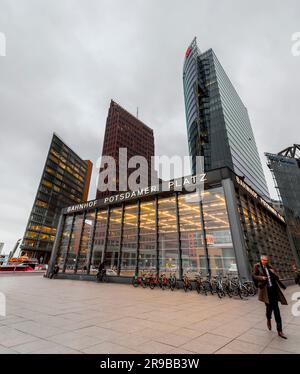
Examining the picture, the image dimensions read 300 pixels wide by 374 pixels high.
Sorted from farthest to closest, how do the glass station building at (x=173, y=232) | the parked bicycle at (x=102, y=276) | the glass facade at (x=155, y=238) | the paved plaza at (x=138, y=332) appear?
the parked bicycle at (x=102, y=276) → the glass facade at (x=155, y=238) → the glass station building at (x=173, y=232) → the paved plaza at (x=138, y=332)

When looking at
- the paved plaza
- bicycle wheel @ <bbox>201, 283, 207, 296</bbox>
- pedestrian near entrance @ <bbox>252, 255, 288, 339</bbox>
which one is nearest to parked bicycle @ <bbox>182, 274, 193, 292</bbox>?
bicycle wheel @ <bbox>201, 283, 207, 296</bbox>

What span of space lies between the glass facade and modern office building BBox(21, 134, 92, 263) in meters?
74.4

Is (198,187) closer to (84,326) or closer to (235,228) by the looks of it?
(235,228)

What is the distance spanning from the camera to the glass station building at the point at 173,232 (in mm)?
14711

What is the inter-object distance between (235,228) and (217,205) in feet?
8.12

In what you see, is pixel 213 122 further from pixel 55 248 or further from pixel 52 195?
pixel 52 195

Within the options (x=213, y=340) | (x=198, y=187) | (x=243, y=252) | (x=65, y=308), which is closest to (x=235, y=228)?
(x=243, y=252)

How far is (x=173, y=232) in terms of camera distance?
17.6m

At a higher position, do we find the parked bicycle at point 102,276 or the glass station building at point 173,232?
the glass station building at point 173,232

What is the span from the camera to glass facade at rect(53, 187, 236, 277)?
15164mm

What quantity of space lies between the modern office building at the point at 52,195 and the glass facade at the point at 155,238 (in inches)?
2929

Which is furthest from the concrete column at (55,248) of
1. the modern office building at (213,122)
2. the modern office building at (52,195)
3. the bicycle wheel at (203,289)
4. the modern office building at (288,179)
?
the modern office building at (52,195)

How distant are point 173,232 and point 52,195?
314ft

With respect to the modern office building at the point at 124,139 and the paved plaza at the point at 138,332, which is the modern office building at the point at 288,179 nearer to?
the paved plaza at the point at 138,332
